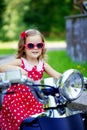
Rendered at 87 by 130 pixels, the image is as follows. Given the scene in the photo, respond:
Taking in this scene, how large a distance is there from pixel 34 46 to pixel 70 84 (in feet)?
2.12

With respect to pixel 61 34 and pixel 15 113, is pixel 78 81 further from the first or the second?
pixel 61 34

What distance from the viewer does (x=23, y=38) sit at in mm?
3881

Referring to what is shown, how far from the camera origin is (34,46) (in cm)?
373

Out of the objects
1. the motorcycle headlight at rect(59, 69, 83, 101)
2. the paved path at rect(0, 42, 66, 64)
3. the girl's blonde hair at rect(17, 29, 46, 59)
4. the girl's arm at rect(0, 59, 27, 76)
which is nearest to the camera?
the motorcycle headlight at rect(59, 69, 83, 101)

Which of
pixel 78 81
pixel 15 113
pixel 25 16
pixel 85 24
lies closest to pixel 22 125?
pixel 15 113

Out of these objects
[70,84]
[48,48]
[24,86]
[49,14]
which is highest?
[70,84]

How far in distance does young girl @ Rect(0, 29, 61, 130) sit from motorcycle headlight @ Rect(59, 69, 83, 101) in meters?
0.34

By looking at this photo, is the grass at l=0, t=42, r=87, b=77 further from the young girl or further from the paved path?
the young girl

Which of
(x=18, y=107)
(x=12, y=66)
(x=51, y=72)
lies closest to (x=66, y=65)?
(x=51, y=72)

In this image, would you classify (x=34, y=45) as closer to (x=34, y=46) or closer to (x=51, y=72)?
(x=34, y=46)

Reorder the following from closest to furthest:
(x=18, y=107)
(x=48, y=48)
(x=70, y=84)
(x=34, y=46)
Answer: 1. (x=70, y=84)
2. (x=18, y=107)
3. (x=34, y=46)
4. (x=48, y=48)

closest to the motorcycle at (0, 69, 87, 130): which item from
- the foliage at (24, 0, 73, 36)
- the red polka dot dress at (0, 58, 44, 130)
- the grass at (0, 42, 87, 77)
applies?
the red polka dot dress at (0, 58, 44, 130)

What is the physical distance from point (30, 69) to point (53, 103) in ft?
2.51

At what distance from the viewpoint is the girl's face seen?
373 cm
